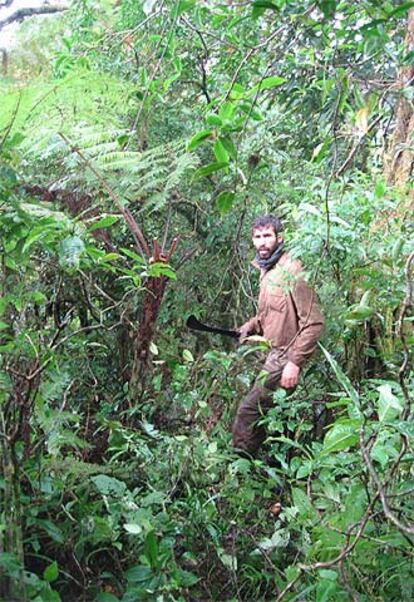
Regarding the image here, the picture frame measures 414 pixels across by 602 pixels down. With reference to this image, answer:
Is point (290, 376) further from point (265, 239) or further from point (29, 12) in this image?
point (29, 12)

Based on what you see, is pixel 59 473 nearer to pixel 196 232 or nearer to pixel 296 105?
pixel 196 232

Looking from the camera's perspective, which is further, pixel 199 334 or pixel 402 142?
pixel 199 334

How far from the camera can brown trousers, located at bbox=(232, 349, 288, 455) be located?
13.6 feet

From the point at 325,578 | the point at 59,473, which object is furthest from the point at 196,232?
the point at 325,578

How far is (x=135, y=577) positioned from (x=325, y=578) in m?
0.70

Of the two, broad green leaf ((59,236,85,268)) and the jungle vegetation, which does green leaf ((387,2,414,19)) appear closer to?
the jungle vegetation

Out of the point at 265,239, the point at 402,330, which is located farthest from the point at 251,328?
the point at 402,330

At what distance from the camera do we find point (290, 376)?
408cm

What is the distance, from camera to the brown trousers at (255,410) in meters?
4.14

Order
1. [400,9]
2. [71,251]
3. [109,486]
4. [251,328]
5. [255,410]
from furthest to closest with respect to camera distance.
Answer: [251,328] < [255,410] < [109,486] < [71,251] < [400,9]

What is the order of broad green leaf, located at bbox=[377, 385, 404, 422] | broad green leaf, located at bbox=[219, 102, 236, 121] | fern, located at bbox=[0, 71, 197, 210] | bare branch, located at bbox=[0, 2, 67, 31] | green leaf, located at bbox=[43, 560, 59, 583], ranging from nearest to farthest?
broad green leaf, located at bbox=[219, 102, 236, 121] < broad green leaf, located at bbox=[377, 385, 404, 422] < green leaf, located at bbox=[43, 560, 59, 583] < fern, located at bbox=[0, 71, 197, 210] < bare branch, located at bbox=[0, 2, 67, 31]

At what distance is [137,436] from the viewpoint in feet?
12.0

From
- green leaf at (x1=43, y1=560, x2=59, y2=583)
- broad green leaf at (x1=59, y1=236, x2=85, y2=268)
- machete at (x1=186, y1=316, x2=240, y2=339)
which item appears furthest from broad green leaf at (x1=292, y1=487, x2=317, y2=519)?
machete at (x1=186, y1=316, x2=240, y2=339)

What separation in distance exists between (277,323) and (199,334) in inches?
33.3
